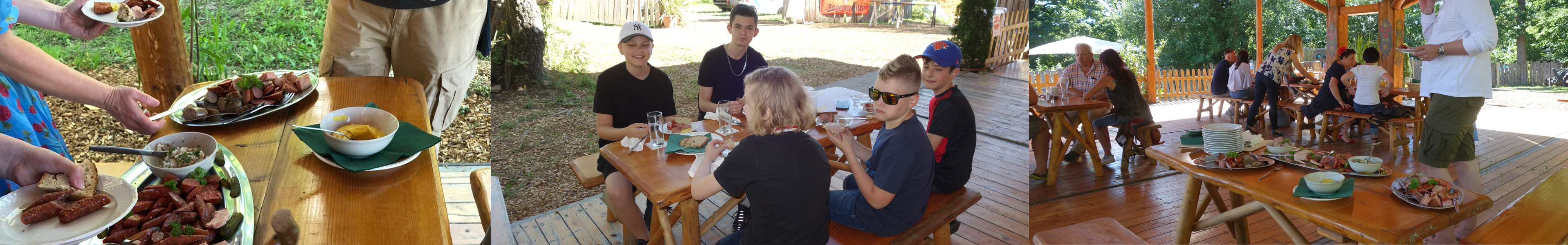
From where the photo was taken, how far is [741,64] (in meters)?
2.85

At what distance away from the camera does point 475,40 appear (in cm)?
348

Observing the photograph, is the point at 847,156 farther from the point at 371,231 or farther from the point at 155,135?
the point at 155,135

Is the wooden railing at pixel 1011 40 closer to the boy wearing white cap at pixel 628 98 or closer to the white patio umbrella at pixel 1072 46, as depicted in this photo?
the white patio umbrella at pixel 1072 46

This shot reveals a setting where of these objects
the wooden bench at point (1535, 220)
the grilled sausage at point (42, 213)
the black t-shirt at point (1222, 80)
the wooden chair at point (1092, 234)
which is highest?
the black t-shirt at point (1222, 80)

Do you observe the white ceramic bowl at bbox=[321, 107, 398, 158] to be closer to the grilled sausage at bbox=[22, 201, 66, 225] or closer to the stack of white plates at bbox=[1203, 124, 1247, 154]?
the grilled sausage at bbox=[22, 201, 66, 225]

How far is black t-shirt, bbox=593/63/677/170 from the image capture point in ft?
9.14

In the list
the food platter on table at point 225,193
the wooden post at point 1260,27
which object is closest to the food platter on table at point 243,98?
the food platter on table at point 225,193

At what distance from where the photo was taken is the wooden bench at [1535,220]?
1356 millimetres

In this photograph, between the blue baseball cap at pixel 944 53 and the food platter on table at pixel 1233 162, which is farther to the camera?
the blue baseball cap at pixel 944 53

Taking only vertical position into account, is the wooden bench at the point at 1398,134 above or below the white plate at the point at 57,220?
above

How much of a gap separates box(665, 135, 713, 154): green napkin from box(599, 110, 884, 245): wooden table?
1 centimetres

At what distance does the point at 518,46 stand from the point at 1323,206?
2629 millimetres

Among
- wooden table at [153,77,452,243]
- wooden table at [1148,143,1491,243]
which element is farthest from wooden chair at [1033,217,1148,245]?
wooden table at [153,77,452,243]

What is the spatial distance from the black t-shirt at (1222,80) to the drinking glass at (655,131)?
1805mm
